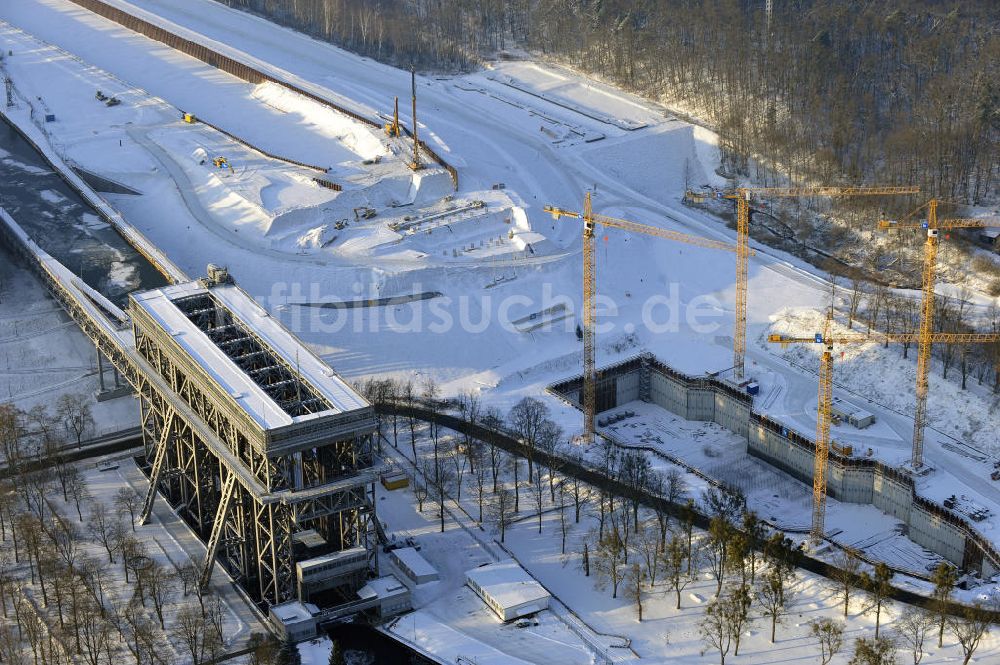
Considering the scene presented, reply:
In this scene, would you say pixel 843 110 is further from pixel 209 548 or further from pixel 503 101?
pixel 209 548

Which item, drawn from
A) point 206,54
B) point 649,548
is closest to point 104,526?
point 649,548

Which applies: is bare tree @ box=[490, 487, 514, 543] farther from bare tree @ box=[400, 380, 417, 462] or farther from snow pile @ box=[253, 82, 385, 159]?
snow pile @ box=[253, 82, 385, 159]

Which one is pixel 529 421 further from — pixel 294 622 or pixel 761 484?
pixel 294 622

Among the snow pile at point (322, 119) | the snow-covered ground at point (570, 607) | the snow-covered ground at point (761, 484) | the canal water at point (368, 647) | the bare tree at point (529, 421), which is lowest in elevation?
the snow-covered ground at point (761, 484)

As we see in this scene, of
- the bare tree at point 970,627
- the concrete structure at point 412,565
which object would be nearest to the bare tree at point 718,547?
the bare tree at point 970,627

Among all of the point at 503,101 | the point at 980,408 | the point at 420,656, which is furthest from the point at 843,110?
the point at 420,656

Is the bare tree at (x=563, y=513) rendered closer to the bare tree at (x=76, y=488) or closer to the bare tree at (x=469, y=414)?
the bare tree at (x=469, y=414)
